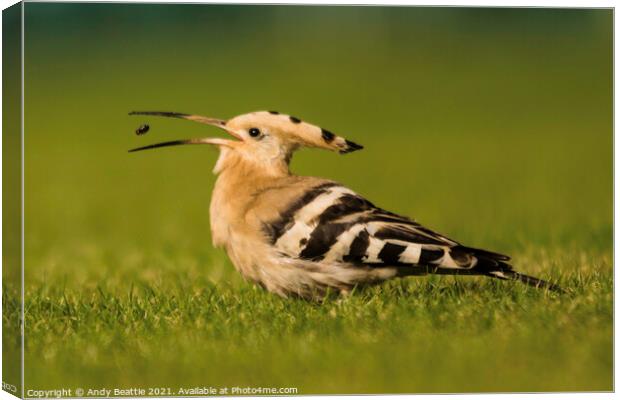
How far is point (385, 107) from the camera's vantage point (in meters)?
7.42

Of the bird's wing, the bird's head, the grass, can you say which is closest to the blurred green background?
the grass

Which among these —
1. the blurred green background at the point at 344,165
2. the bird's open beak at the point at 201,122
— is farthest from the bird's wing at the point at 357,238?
the bird's open beak at the point at 201,122

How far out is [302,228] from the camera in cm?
698

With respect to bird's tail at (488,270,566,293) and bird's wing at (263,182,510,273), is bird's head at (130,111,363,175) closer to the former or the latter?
bird's wing at (263,182,510,273)

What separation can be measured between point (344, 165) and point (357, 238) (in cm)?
75

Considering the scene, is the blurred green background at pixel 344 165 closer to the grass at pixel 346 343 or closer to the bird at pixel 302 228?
the grass at pixel 346 343

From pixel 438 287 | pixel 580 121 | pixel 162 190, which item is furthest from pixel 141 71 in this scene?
pixel 580 121

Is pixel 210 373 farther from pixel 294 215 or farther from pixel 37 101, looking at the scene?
pixel 37 101

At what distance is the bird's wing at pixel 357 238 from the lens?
22.6 feet

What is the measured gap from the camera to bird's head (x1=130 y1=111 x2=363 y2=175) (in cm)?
719

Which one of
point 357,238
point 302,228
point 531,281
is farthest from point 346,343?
point 531,281

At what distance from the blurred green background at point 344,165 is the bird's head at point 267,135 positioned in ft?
0.37

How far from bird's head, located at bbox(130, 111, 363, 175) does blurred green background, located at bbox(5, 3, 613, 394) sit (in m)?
0.11

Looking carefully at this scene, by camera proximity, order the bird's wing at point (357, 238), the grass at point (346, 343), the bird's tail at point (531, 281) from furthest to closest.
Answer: the bird's tail at point (531, 281) → the bird's wing at point (357, 238) → the grass at point (346, 343)
